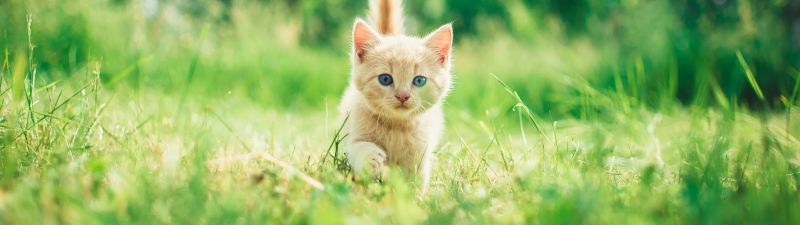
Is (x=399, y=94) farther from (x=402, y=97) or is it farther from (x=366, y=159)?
(x=366, y=159)

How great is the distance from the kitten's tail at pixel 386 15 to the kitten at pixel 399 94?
0.40 meters

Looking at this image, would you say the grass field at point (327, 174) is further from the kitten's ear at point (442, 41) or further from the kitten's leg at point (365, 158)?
the kitten's ear at point (442, 41)

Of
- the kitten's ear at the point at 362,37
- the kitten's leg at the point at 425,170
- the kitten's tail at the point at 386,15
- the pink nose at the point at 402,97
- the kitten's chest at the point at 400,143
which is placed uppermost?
the kitten's tail at the point at 386,15

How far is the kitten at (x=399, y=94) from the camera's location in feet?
5.69

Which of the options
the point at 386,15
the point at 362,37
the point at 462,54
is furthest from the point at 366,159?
the point at 462,54

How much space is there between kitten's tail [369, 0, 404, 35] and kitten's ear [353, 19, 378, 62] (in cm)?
40

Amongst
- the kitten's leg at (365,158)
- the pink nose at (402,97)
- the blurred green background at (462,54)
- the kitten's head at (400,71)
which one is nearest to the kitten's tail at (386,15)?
the kitten's head at (400,71)

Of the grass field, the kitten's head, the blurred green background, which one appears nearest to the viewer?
the grass field

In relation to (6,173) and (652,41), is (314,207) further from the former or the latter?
(652,41)

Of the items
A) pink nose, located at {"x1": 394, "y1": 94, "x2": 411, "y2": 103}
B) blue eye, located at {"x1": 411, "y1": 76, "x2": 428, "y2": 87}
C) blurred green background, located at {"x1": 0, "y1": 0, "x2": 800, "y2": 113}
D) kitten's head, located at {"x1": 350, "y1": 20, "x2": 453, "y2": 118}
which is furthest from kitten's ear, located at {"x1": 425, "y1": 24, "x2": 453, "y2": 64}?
blurred green background, located at {"x1": 0, "y1": 0, "x2": 800, "y2": 113}

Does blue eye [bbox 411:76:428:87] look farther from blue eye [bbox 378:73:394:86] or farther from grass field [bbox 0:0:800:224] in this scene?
grass field [bbox 0:0:800:224]

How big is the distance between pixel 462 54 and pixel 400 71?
4.75 metres

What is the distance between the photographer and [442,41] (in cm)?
188

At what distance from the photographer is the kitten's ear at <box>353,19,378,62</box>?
1835mm
